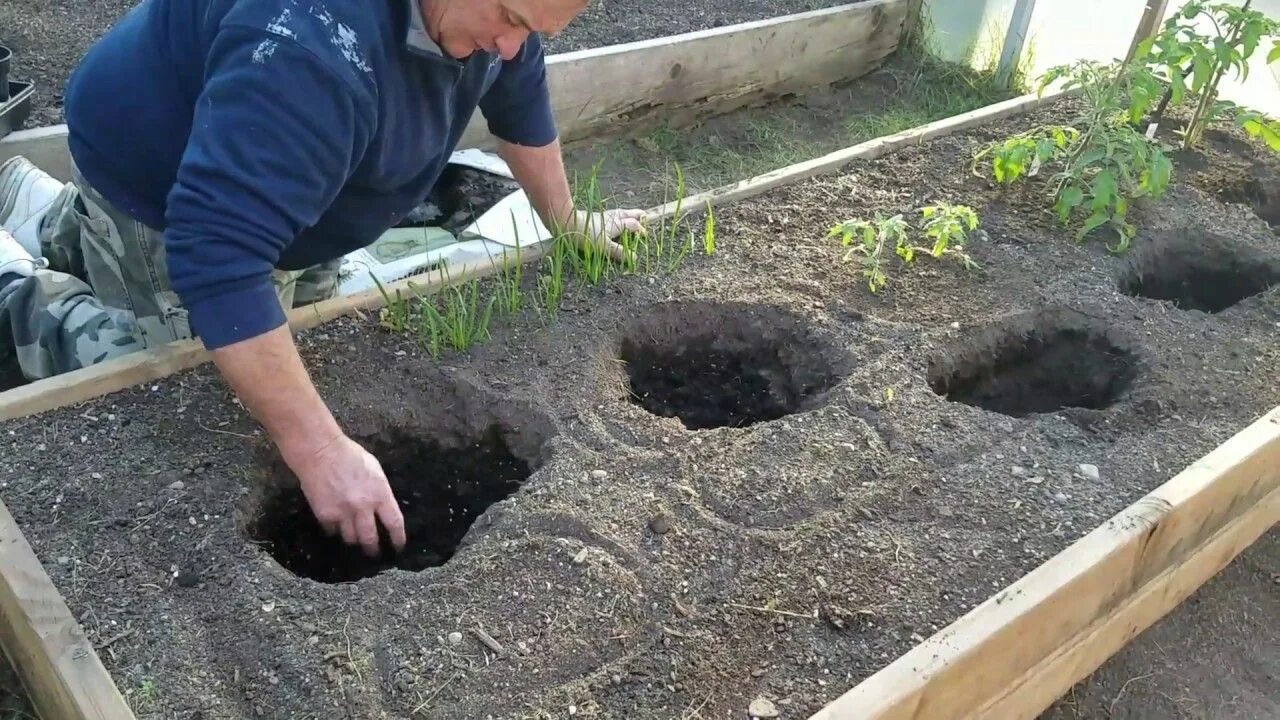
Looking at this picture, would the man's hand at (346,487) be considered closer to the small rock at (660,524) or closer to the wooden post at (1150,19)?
the small rock at (660,524)

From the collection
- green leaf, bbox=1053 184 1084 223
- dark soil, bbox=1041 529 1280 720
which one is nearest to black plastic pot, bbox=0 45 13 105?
green leaf, bbox=1053 184 1084 223

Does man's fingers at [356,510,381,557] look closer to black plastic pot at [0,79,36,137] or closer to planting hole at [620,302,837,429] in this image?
planting hole at [620,302,837,429]

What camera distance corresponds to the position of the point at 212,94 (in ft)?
4.25

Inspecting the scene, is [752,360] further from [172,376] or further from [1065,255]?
[172,376]

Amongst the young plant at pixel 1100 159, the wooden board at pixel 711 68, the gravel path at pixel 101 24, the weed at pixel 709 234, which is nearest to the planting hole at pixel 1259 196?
the young plant at pixel 1100 159

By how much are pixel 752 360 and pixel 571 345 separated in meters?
0.43

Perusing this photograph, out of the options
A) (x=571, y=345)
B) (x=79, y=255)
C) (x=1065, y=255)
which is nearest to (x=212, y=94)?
(x=571, y=345)

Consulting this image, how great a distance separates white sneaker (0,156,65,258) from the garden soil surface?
0.91 meters

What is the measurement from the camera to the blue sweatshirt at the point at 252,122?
1.28 metres

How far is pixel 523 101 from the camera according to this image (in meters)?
2.08

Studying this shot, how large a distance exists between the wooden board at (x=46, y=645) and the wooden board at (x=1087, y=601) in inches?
37.5

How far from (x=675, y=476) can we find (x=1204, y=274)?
5.79ft

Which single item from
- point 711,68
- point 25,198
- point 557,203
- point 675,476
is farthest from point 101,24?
→ point 675,476

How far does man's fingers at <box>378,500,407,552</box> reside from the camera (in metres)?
1.53
